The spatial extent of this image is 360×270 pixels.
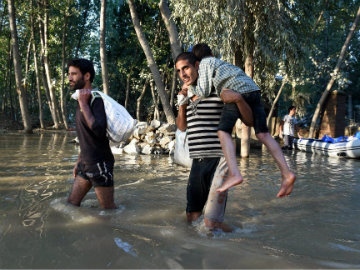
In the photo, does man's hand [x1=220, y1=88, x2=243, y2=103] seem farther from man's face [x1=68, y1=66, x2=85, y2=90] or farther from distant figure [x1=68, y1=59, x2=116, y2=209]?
man's face [x1=68, y1=66, x2=85, y2=90]

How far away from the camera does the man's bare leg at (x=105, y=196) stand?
3.51 m

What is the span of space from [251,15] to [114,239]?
9.13 metres

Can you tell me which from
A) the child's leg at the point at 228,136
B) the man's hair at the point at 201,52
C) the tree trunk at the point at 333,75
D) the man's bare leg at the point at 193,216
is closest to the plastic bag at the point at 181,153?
the man's bare leg at the point at 193,216

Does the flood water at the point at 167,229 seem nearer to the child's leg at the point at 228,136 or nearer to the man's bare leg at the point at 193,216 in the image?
the man's bare leg at the point at 193,216

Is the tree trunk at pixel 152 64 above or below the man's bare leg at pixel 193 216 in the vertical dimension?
above

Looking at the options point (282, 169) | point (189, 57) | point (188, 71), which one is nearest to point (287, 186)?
point (282, 169)

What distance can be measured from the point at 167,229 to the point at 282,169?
→ 48.2 inches

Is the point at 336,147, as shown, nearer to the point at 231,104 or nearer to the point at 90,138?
the point at 231,104

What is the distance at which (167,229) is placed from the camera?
3.23 m

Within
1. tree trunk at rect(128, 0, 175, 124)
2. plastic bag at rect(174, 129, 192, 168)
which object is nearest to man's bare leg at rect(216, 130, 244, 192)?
plastic bag at rect(174, 129, 192, 168)

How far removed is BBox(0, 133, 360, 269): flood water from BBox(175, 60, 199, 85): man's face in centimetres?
139

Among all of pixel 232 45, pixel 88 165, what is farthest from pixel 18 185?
pixel 232 45

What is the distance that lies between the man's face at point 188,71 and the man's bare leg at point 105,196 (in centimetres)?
142

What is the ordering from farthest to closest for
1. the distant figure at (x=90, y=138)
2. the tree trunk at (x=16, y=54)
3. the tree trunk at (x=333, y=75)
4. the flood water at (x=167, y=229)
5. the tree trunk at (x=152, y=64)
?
the tree trunk at (x=16, y=54)
the tree trunk at (x=333, y=75)
the tree trunk at (x=152, y=64)
the distant figure at (x=90, y=138)
the flood water at (x=167, y=229)
